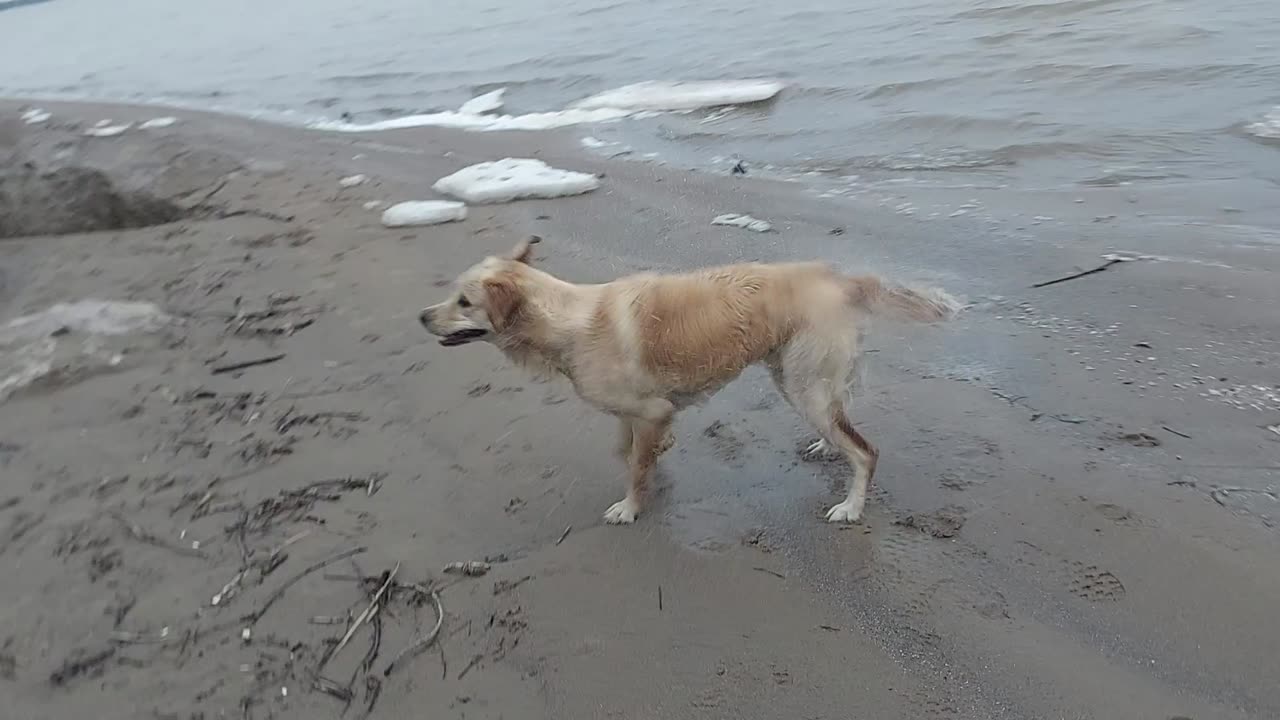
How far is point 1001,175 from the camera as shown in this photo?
8922 millimetres

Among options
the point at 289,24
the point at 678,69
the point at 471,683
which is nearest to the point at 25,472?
the point at 471,683

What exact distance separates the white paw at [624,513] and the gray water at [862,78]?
615 centimetres

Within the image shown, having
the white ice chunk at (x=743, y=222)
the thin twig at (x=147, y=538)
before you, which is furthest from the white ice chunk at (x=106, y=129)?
the thin twig at (x=147, y=538)

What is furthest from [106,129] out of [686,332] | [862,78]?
[686,332]

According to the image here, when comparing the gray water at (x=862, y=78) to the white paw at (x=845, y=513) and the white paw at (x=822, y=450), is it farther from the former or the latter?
the white paw at (x=845, y=513)

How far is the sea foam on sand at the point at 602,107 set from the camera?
1427 cm

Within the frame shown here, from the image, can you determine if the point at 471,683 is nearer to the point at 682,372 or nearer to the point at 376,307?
the point at 682,372

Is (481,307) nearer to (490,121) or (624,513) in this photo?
(624,513)

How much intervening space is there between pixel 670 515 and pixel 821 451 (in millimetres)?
1019

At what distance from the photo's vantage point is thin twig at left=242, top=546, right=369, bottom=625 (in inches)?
148

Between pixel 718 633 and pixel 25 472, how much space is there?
14.3 feet

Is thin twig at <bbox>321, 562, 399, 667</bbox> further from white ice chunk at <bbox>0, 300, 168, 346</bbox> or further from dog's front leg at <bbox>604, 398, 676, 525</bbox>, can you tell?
white ice chunk at <bbox>0, 300, 168, 346</bbox>

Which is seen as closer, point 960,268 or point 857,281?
point 857,281

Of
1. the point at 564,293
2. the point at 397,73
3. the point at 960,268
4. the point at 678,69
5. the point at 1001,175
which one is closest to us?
the point at 564,293
